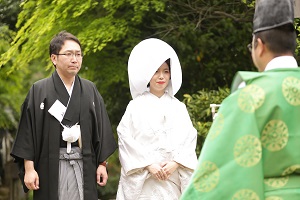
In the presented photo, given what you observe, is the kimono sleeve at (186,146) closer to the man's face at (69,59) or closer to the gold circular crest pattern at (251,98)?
the man's face at (69,59)

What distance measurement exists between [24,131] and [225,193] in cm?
303

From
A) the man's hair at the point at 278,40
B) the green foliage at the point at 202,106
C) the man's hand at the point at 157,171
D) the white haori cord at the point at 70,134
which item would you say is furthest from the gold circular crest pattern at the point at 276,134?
the green foliage at the point at 202,106

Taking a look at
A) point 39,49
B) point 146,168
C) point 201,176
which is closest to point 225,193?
point 201,176

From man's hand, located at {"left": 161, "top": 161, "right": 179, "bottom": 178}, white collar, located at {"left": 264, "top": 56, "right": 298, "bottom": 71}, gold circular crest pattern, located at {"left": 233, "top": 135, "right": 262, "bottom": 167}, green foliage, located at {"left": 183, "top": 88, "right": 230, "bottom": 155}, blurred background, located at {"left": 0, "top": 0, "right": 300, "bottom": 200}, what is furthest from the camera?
blurred background, located at {"left": 0, "top": 0, "right": 300, "bottom": 200}

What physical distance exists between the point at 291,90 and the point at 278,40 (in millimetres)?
259

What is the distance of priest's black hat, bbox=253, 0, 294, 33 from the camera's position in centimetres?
326

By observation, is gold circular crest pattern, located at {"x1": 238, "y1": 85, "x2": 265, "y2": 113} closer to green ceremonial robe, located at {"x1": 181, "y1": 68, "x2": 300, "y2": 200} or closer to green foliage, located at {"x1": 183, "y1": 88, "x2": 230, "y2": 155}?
green ceremonial robe, located at {"x1": 181, "y1": 68, "x2": 300, "y2": 200}

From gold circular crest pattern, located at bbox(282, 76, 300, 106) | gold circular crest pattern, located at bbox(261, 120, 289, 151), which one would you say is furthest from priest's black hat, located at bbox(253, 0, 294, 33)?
gold circular crest pattern, located at bbox(261, 120, 289, 151)

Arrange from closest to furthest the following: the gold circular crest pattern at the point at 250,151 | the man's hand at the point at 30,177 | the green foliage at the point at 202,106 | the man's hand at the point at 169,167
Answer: the gold circular crest pattern at the point at 250,151 < the man's hand at the point at 30,177 < the man's hand at the point at 169,167 < the green foliage at the point at 202,106

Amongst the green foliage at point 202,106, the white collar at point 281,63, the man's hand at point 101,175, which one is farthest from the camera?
the green foliage at point 202,106

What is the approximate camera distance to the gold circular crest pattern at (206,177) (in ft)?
10.2

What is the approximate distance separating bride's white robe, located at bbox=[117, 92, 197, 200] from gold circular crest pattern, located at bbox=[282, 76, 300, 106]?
2.71 meters

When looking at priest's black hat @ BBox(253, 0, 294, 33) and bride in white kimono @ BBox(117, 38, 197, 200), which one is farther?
bride in white kimono @ BBox(117, 38, 197, 200)

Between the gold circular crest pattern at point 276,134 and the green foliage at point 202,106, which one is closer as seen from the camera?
the gold circular crest pattern at point 276,134
